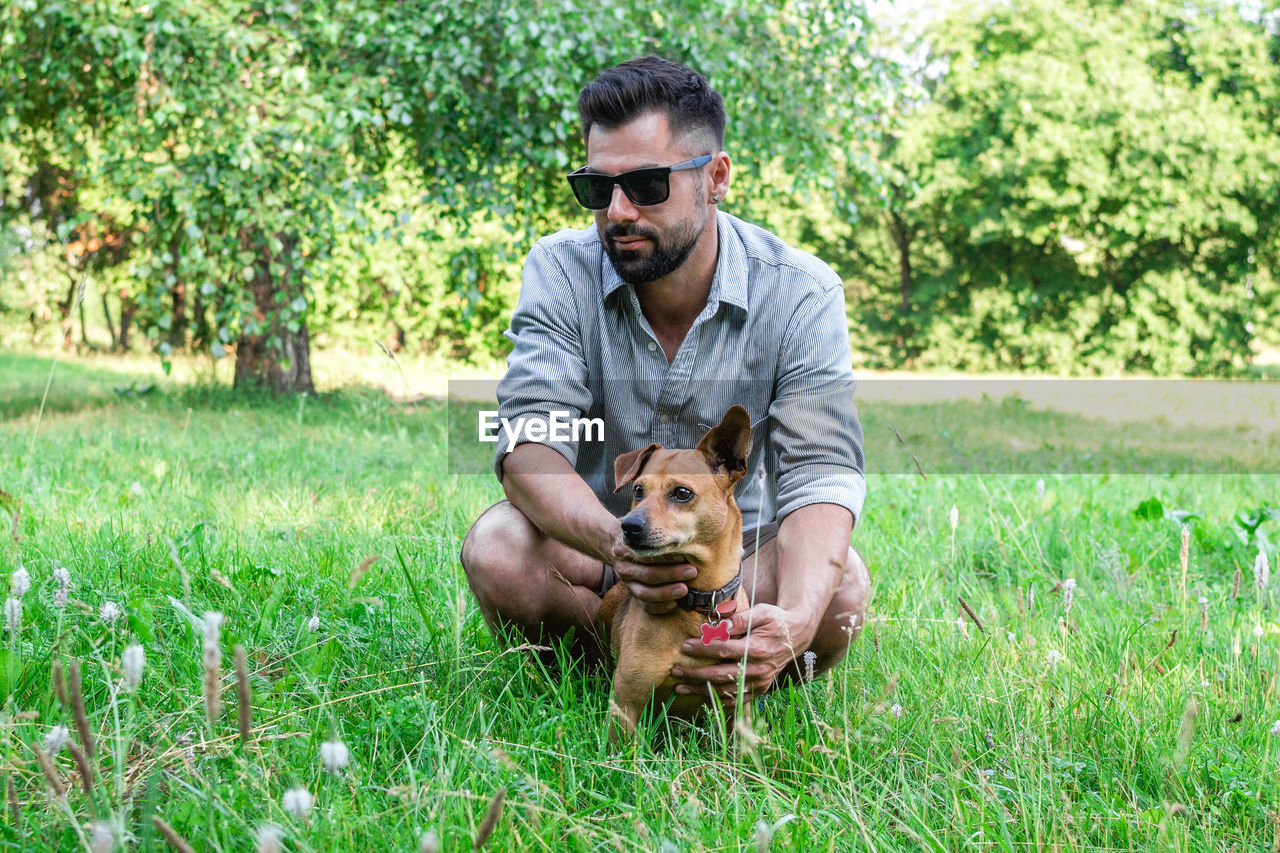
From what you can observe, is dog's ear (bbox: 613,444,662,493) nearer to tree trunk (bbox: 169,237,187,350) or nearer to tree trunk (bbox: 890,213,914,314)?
tree trunk (bbox: 169,237,187,350)

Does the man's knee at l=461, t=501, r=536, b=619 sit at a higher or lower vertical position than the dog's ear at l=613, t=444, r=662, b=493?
lower

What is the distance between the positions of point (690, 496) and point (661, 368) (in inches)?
30.3

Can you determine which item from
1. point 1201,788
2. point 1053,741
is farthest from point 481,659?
point 1201,788

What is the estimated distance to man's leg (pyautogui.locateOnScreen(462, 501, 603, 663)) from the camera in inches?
106

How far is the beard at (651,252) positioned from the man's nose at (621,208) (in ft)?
0.11

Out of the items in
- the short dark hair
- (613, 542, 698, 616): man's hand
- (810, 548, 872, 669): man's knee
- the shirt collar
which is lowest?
(810, 548, 872, 669): man's knee

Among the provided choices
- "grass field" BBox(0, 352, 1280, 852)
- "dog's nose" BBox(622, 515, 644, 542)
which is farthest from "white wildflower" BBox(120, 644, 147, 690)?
"dog's nose" BBox(622, 515, 644, 542)

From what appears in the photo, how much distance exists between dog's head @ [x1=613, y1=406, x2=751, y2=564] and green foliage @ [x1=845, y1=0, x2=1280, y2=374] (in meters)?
19.0

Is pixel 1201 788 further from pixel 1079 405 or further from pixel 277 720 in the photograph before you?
pixel 1079 405

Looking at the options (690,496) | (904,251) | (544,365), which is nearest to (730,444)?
(690,496)

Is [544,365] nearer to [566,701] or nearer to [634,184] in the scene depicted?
[634,184]

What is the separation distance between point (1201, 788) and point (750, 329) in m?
1.62

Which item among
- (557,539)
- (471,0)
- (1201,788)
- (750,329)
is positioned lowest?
(1201,788)

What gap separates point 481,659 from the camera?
8.89ft
